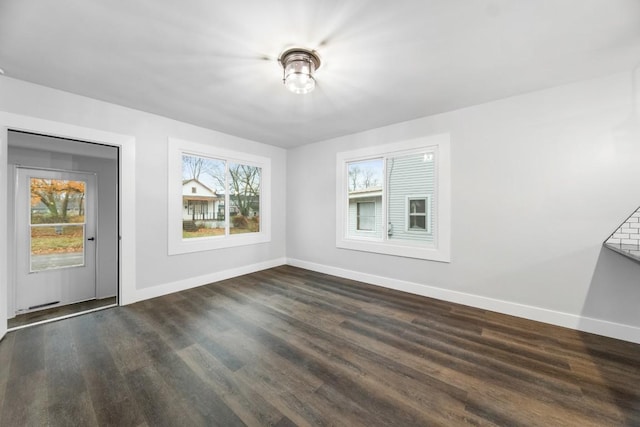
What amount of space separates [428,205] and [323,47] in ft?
8.50

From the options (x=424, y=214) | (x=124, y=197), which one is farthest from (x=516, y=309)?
(x=124, y=197)

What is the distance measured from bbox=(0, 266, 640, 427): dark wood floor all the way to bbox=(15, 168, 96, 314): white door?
223 centimetres

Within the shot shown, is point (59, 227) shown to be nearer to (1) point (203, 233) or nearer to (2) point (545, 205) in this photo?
(1) point (203, 233)

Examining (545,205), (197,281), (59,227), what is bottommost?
(197,281)

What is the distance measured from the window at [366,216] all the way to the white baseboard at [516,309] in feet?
2.69

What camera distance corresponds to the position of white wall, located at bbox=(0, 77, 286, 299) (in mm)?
2463

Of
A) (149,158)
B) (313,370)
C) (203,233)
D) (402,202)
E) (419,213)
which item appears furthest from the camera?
(203,233)

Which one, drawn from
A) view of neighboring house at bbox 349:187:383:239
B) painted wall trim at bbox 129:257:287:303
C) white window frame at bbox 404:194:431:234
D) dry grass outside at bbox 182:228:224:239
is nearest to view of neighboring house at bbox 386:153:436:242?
white window frame at bbox 404:194:431:234

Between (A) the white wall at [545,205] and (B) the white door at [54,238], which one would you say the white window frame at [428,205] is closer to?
(A) the white wall at [545,205]

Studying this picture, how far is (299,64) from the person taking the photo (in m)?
1.95

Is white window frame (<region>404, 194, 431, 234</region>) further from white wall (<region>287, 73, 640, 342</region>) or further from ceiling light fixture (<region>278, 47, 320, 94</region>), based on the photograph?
ceiling light fixture (<region>278, 47, 320, 94</region>)

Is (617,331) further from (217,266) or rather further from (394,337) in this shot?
(217,266)

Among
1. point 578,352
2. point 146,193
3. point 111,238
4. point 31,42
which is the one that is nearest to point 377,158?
point 578,352

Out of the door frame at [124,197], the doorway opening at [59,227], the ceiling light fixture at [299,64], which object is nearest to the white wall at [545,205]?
the ceiling light fixture at [299,64]
